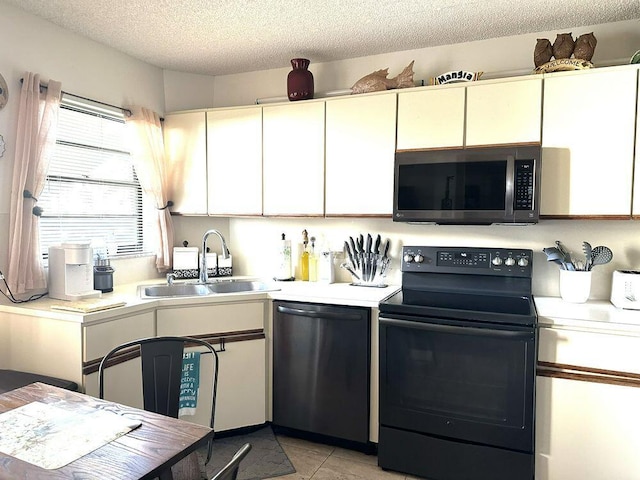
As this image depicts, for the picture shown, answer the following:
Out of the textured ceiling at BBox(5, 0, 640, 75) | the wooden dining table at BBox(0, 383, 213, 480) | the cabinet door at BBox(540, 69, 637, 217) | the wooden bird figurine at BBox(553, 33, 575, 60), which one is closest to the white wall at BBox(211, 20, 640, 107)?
the textured ceiling at BBox(5, 0, 640, 75)

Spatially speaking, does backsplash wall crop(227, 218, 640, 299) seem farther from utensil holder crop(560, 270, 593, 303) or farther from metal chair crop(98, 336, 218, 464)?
metal chair crop(98, 336, 218, 464)

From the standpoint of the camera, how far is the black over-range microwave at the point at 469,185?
2283 mm

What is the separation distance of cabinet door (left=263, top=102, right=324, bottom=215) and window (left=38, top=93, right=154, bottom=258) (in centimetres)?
92

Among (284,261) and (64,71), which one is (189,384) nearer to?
(284,261)

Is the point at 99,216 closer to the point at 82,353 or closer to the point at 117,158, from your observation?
the point at 117,158

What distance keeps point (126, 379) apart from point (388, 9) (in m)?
2.24

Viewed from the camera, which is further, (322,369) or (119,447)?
(322,369)

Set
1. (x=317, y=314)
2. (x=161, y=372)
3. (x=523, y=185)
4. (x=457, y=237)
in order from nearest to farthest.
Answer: (x=161, y=372) → (x=523, y=185) → (x=317, y=314) → (x=457, y=237)

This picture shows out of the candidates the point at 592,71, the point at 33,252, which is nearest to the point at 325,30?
the point at 592,71

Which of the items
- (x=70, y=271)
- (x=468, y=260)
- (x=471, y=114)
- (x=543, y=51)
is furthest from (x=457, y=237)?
(x=70, y=271)

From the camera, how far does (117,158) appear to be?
297 centimetres

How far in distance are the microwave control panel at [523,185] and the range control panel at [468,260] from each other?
33cm

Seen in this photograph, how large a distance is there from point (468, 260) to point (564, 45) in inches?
47.8

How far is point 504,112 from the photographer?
239cm
